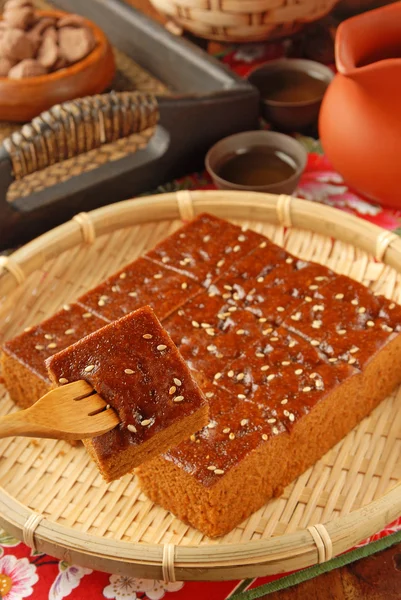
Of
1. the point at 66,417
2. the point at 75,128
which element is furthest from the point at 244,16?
the point at 66,417

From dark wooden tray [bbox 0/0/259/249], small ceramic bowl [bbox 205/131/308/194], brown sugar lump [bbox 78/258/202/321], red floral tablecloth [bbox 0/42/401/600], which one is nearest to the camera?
red floral tablecloth [bbox 0/42/401/600]

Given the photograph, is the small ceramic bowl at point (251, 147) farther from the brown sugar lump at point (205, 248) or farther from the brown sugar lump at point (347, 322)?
the brown sugar lump at point (347, 322)

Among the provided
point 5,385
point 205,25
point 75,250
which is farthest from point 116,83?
point 5,385

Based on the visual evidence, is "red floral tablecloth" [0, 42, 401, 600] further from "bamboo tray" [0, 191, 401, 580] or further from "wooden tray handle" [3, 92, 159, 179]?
"wooden tray handle" [3, 92, 159, 179]

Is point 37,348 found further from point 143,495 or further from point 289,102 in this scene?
point 289,102

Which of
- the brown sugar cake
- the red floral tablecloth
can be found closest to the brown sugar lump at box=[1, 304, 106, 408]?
the brown sugar cake
